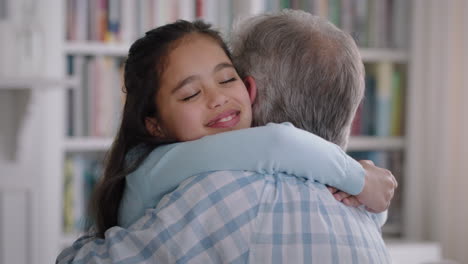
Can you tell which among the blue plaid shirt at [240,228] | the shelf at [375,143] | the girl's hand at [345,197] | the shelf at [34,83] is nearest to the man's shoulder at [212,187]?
the blue plaid shirt at [240,228]

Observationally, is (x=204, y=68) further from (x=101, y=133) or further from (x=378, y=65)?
(x=378, y=65)

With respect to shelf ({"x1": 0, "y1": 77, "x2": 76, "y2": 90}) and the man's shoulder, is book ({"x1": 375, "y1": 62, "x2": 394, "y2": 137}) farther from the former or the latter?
the man's shoulder

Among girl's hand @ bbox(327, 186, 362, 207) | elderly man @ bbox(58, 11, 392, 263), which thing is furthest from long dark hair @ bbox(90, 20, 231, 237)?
girl's hand @ bbox(327, 186, 362, 207)

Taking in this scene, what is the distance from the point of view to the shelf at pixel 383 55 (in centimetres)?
291

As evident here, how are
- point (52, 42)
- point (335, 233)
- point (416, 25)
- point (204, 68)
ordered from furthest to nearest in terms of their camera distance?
point (416, 25)
point (52, 42)
point (204, 68)
point (335, 233)

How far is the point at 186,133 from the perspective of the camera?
1019mm

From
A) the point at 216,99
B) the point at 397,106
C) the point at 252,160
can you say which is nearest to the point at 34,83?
the point at 216,99

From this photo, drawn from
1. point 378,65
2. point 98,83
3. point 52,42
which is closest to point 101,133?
point 98,83

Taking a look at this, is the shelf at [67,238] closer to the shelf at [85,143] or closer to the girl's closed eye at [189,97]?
the shelf at [85,143]

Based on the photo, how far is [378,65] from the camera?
2.99 metres

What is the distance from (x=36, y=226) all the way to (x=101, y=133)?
46 cm

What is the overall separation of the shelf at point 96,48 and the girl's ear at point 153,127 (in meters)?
1.64

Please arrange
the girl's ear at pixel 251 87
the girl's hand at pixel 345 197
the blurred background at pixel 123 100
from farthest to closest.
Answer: the blurred background at pixel 123 100, the girl's ear at pixel 251 87, the girl's hand at pixel 345 197

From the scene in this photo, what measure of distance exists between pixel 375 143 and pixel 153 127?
6.79ft
